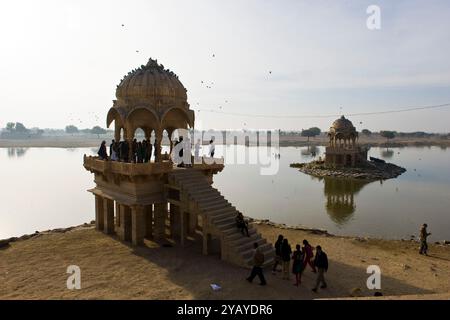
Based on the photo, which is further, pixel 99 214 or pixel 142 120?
pixel 142 120

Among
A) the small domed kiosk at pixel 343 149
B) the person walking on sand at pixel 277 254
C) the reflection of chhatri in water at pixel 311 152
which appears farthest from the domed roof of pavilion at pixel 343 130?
the person walking on sand at pixel 277 254

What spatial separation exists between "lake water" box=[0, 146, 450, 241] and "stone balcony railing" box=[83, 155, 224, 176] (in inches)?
433

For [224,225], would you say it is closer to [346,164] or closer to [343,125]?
[346,164]

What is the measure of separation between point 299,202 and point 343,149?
95.7 ft

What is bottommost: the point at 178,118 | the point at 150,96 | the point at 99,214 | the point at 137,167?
the point at 99,214

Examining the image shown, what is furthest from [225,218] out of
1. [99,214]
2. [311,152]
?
[311,152]

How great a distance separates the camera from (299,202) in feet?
124

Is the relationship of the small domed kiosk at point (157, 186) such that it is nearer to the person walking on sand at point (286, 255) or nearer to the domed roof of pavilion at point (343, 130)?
the person walking on sand at point (286, 255)

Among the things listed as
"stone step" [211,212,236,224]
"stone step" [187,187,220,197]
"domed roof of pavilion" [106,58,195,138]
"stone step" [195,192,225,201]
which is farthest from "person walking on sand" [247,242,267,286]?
"domed roof of pavilion" [106,58,195,138]

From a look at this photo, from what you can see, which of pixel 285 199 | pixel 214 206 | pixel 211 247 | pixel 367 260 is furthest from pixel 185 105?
pixel 285 199

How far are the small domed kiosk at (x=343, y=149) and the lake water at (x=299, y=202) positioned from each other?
859cm

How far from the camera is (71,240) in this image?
65.0 feet

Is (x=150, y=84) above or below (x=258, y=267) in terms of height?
above

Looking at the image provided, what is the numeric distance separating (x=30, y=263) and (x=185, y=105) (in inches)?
437
